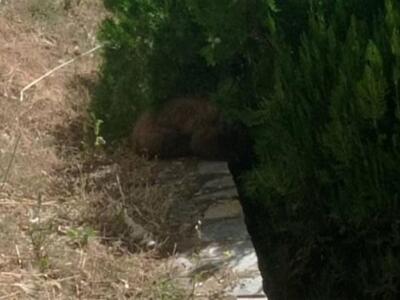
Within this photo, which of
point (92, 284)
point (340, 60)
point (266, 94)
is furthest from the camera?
point (266, 94)

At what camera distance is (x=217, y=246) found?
4.47 metres

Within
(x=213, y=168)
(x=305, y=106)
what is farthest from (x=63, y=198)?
(x=305, y=106)

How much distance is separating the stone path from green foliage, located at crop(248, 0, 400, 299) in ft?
0.67

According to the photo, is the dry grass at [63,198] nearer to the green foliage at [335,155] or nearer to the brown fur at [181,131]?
the brown fur at [181,131]

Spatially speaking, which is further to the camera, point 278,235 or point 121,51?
point 121,51

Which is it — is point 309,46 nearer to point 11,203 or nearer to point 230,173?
point 230,173

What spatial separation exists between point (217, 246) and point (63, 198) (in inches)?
35.3

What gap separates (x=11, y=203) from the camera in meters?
4.78

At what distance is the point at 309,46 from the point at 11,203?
4.78 feet

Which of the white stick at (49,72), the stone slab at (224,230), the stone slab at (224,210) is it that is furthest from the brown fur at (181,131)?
the white stick at (49,72)

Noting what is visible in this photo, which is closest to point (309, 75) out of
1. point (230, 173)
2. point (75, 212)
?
point (230, 173)

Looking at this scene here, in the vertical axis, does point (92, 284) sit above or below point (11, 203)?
below

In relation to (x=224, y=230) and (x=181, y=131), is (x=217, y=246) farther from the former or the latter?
(x=181, y=131)

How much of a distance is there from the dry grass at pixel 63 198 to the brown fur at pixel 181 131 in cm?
12
